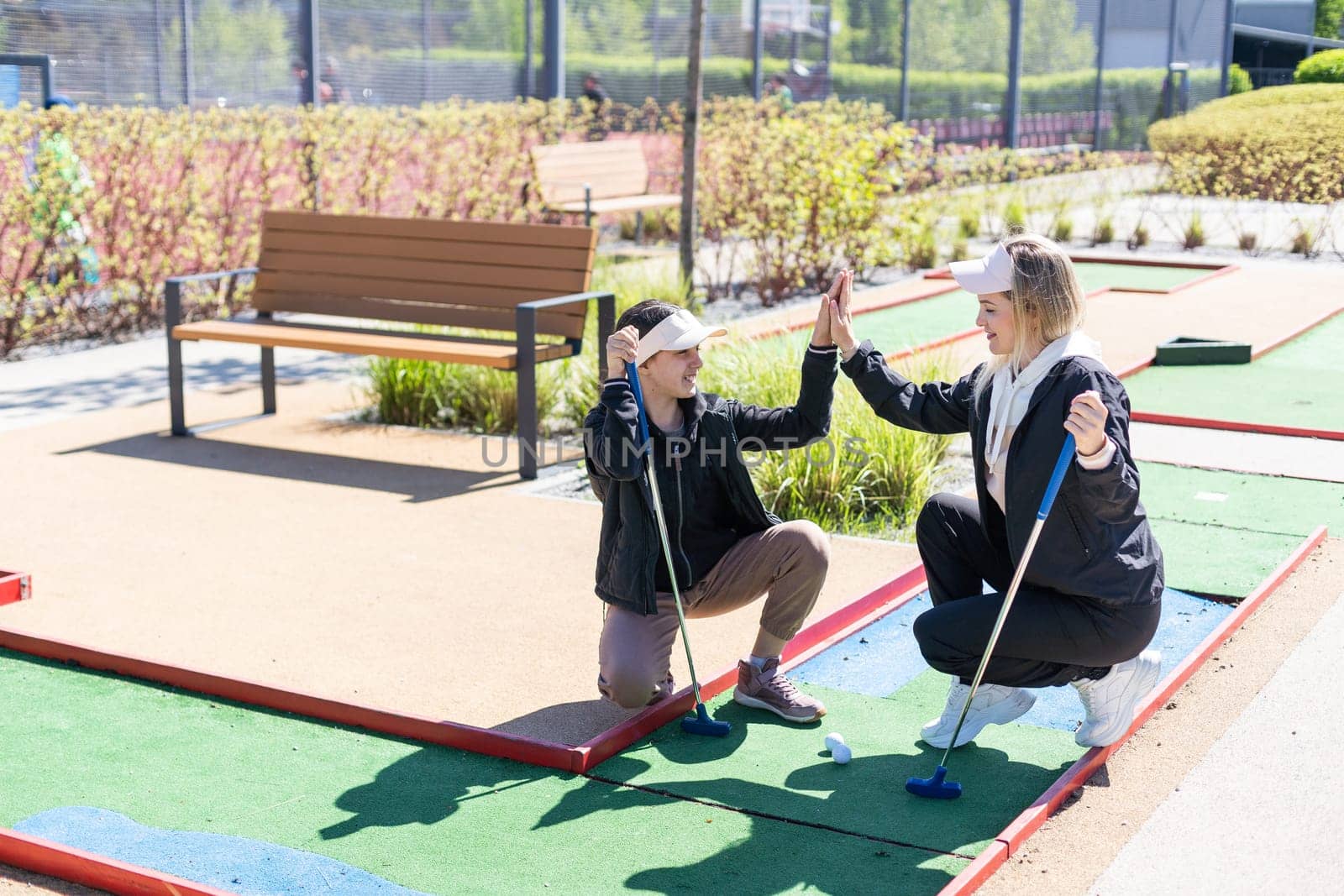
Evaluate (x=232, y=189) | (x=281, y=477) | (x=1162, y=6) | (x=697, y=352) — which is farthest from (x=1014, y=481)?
(x=1162, y=6)

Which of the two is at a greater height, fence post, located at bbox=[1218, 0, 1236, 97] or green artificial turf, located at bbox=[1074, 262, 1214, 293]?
fence post, located at bbox=[1218, 0, 1236, 97]

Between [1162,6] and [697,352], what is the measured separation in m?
26.5

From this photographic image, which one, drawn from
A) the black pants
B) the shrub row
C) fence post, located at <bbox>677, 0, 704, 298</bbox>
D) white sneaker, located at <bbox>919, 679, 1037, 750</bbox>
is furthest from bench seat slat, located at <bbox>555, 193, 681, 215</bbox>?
white sneaker, located at <bbox>919, 679, 1037, 750</bbox>

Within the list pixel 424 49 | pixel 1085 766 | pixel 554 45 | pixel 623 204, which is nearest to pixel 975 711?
pixel 1085 766

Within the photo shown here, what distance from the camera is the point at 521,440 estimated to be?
735 centimetres

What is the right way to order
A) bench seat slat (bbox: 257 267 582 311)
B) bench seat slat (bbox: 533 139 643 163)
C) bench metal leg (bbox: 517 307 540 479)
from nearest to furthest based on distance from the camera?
bench metal leg (bbox: 517 307 540 479)
bench seat slat (bbox: 257 267 582 311)
bench seat slat (bbox: 533 139 643 163)

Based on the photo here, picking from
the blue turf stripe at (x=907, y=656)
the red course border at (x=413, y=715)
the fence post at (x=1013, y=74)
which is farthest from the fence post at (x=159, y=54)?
the fence post at (x=1013, y=74)

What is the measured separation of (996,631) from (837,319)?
0.96 meters

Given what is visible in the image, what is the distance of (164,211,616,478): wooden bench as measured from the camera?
757 cm

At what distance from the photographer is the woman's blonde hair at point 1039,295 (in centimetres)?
389

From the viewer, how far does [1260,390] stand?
895 cm

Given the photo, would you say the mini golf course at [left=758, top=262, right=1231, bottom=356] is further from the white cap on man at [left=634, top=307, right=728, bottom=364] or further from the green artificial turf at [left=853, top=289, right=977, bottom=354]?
the white cap on man at [left=634, top=307, right=728, bottom=364]

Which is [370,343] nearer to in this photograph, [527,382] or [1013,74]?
[527,382]

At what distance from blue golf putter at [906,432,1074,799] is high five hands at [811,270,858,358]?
2.42 feet
